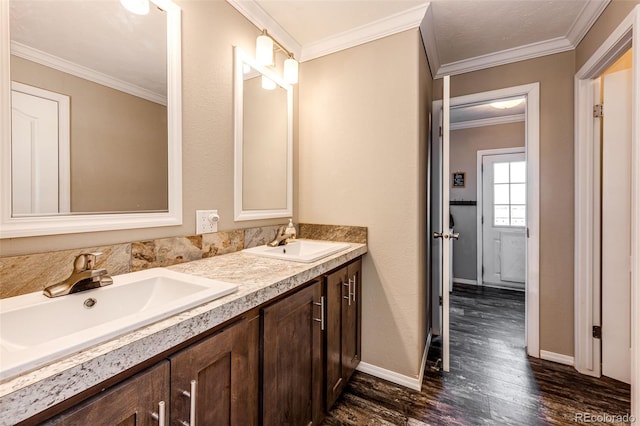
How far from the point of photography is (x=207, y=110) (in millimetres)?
1479

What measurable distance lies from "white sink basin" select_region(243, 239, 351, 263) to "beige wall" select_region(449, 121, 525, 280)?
303cm

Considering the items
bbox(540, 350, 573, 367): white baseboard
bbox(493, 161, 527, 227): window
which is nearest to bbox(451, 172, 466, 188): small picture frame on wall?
bbox(493, 161, 527, 227): window

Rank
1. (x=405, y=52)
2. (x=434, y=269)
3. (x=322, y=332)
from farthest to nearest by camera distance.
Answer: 1. (x=434, y=269)
2. (x=405, y=52)
3. (x=322, y=332)

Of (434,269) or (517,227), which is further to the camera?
(517,227)

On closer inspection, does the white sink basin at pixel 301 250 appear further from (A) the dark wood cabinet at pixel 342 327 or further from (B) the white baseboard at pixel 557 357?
(B) the white baseboard at pixel 557 357

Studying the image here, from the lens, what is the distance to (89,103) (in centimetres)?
105

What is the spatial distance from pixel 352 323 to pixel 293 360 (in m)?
0.71

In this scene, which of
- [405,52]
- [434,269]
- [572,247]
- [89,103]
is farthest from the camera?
[434,269]

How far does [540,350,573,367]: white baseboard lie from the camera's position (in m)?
2.08

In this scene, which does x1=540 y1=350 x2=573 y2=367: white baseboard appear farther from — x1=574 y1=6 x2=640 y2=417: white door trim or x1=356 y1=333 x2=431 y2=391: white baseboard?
x1=356 y1=333 x2=431 y2=391: white baseboard

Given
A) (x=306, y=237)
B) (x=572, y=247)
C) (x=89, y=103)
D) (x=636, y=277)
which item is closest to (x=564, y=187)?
(x=572, y=247)

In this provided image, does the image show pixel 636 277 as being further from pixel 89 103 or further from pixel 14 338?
pixel 89 103

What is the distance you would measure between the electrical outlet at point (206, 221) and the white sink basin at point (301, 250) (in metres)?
0.25

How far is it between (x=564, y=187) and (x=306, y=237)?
79.1 inches
